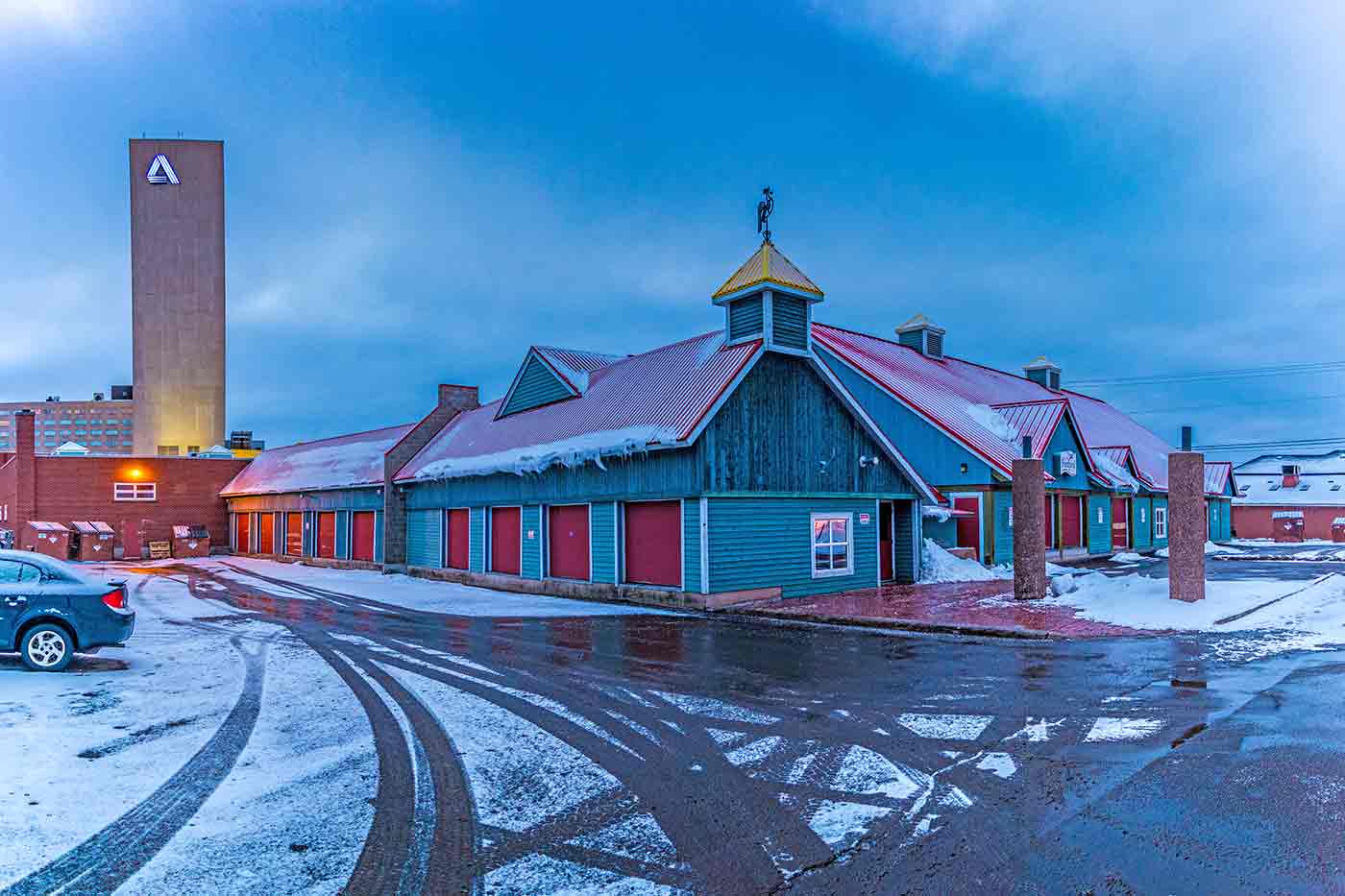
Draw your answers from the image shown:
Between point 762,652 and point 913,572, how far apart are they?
43.7ft

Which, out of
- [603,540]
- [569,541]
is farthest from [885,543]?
[569,541]

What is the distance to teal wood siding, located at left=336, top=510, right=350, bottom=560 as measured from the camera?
3731 cm

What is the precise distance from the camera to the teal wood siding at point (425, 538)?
102 feet

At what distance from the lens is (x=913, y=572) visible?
25.6 m

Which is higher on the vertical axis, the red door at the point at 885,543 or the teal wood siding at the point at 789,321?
the teal wood siding at the point at 789,321

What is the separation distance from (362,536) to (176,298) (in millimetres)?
52395

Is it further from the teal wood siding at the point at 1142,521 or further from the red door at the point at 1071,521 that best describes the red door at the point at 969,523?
the teal wood siding at the point at 1142,521

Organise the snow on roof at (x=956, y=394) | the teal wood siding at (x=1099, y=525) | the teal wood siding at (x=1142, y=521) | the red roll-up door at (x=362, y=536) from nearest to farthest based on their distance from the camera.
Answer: the snow on roof at (x=956, y=394)
the red roll-up door at (x=362, y=536)
the teal wood siding at (x=1099, y=525)
the teal wood siding at (x=1142, y=521)

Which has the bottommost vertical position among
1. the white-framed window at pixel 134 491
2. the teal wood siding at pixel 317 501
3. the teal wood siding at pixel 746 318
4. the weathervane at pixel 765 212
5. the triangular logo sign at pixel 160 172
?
the teal wood siding at pixel 317 501

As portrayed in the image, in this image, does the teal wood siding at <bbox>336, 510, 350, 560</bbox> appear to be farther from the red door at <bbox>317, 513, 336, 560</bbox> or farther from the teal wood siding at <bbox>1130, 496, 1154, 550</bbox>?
the teal wood siding at <bbox>1130, 496, 1154, 550</bbox>

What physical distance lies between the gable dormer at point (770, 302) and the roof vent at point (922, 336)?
2152 cm

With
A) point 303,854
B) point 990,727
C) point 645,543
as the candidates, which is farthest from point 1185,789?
point 645,543

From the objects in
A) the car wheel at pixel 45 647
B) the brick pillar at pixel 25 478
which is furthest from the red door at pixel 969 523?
the brick pillar at pixel 25 478

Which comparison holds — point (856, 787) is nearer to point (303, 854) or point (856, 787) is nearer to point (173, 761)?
point (303, 854)
